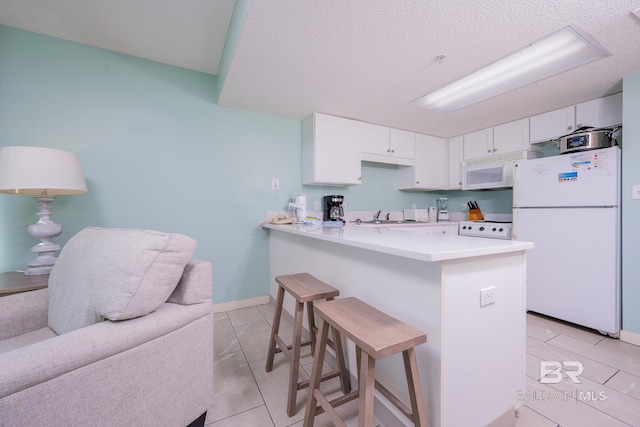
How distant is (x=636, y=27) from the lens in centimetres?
151

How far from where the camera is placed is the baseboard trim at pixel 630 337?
194cm

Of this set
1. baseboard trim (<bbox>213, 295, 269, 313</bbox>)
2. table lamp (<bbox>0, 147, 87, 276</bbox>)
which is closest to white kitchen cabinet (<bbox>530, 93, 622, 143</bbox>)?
baseboard trim (<bbox>213, 295, 269, 313</bbox>)

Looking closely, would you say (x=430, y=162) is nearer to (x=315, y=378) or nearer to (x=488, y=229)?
(x=488, y=229)

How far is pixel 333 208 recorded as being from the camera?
301 centimetres

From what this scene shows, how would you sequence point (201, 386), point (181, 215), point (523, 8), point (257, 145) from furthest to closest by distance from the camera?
point (257, 145), point (181, 215), point (523, 8), point (201, 386)

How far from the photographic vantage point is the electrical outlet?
3.37 feet

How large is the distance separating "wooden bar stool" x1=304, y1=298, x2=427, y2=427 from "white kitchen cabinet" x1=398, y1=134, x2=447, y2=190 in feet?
9.47

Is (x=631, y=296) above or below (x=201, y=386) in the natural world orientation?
above

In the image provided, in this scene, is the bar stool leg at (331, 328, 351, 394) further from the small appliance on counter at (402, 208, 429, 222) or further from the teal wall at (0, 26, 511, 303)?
the small appliance on counter at (402, 208, 429, 222)

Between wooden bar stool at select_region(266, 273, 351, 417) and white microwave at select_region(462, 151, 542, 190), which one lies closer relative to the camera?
wooden bar stool at select_region(266, 273, 351, 417)

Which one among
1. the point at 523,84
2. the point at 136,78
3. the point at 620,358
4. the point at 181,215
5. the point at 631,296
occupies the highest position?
the point at 136,78

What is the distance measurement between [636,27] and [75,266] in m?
3.40

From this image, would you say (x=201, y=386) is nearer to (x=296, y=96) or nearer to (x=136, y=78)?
(x=296, y=96)

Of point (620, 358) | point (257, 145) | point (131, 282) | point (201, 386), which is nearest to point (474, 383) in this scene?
point (201, 386)
